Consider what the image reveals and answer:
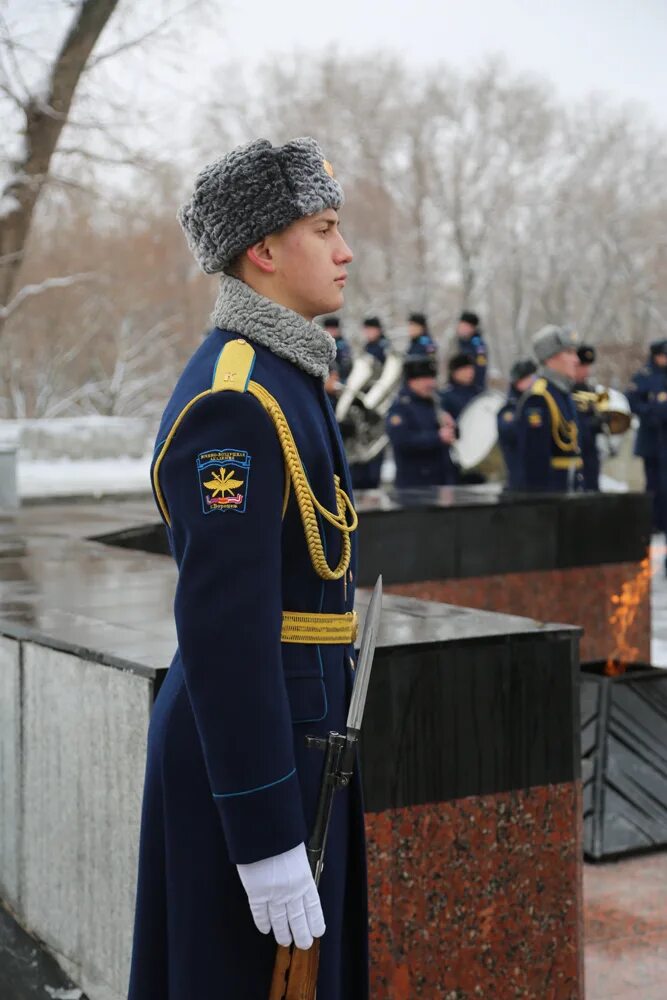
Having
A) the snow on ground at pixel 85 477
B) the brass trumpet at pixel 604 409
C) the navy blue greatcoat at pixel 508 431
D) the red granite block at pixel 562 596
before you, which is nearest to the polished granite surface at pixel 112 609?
the red granite block at pixel 562 596

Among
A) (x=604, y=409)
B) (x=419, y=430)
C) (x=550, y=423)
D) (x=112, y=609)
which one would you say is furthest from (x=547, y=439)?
(x=112, y=609)

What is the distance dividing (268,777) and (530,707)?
1.65m

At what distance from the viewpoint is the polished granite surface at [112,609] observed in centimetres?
386

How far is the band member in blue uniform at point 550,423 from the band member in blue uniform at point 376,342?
8.06 m

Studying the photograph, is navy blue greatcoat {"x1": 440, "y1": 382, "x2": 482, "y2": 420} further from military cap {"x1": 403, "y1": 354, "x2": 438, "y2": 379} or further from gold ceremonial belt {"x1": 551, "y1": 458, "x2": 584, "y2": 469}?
gold ceremonial belt {"x1": 551, "y1": 458, "x2": 584, "y2": 469}

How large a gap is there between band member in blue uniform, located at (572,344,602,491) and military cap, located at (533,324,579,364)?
10.5 ft

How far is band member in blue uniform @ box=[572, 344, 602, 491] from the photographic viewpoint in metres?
13.7

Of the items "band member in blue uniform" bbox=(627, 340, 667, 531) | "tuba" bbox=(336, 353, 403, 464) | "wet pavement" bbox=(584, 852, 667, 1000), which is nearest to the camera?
"wet pavement" bbox=(584, 852, 667, 1000)

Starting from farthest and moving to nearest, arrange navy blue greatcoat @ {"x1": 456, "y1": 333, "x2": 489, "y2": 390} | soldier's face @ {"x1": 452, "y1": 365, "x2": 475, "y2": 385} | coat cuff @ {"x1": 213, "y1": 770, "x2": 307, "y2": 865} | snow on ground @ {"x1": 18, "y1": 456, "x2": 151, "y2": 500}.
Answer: snow on ground @ {"x1": 18, "y1": 456, "x2": 151, "y2": 500} < navy blue greatcoat @ {"x1": 456, "y1": 333, "x2": 489, "y2": 390} < soldier's face @ {"x1": 452, "y1": 365, "x2": 475, "y2": 385} < coat cuff @ {"x1": 213, "y1": 770, "x2": 307, "y2": 865}

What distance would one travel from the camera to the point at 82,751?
3.93 meters

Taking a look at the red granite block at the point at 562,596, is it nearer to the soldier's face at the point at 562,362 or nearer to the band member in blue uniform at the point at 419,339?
the soldier's face at the point at 562,362

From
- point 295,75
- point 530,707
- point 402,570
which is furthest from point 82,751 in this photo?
point 295,75

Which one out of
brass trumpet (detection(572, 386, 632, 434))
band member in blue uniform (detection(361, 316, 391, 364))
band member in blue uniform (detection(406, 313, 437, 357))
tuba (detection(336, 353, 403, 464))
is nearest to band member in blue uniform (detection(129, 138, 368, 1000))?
brass trumpet (detection(572, 386, 632, 434))

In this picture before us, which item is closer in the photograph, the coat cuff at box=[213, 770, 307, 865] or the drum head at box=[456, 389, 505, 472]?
the coat cuff at box=[213, 770, 307, 865]
